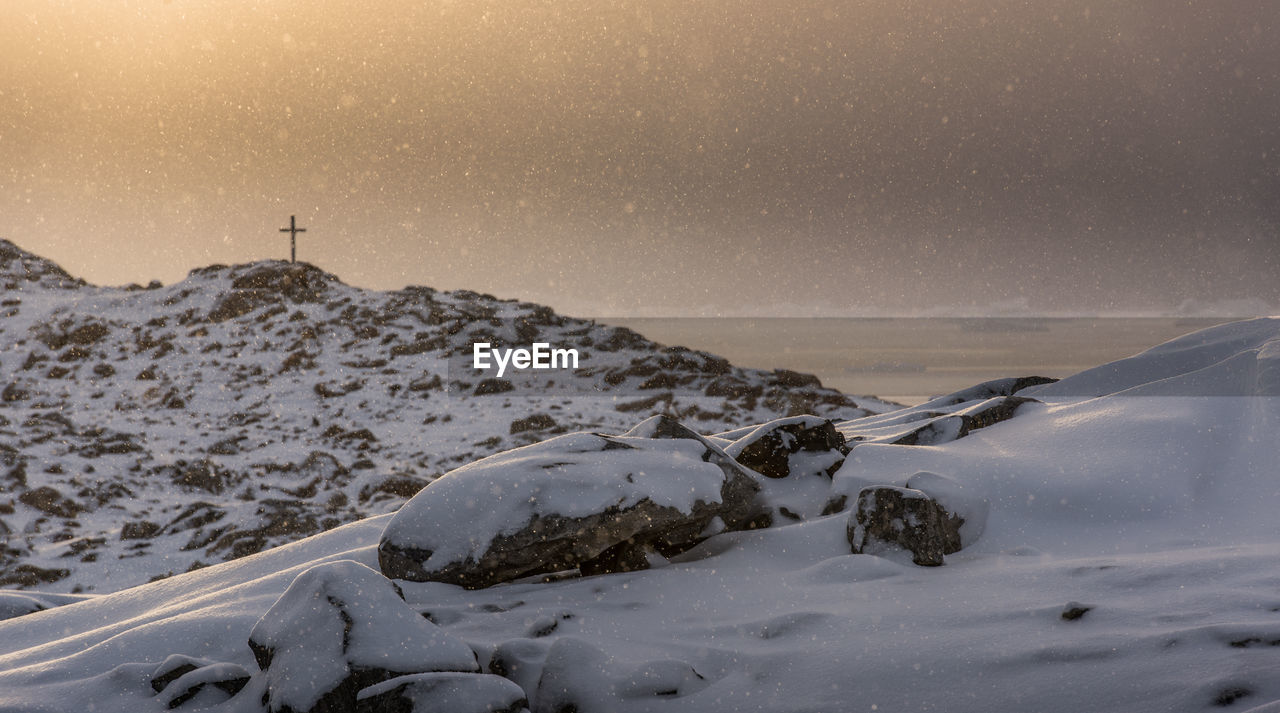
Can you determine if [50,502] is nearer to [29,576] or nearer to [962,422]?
[29,576]

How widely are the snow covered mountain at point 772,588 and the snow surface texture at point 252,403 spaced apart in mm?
5021

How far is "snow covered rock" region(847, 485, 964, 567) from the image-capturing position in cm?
405

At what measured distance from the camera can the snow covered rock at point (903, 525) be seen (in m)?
4.05

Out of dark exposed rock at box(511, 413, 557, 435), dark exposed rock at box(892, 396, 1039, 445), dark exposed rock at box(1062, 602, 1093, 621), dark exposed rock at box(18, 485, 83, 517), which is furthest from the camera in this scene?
dark exposed rock at box(511, 413, 557, 435)

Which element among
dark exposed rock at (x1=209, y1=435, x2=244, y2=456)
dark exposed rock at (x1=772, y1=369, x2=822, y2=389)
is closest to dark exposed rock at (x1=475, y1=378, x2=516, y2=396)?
dark exposed rock at (x1=209, y1=435, x2=244, y2=456)

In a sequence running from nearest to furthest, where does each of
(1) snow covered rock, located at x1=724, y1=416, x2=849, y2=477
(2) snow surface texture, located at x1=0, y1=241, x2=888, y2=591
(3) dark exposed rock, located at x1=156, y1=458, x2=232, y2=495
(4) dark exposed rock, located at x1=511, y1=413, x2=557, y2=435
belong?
(1) snow covered rock, located at x1=724, y1=416, x2=849, y2=477
(2) snow surface texture, located at x1=0, y1=241, x2=888, y2=591
(3) dark exposed rock, located at x1=156, y1=458, x2=232, y2=495
(4) dark exposed rock, located at x1=511, y1=413, x2=557, y2=435

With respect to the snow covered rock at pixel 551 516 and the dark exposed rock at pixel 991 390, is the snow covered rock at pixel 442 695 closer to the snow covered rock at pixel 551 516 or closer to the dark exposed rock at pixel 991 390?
the snow covered rock at pixel 551 516

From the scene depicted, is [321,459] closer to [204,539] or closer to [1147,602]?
[204,539]

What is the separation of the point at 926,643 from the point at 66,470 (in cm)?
1306

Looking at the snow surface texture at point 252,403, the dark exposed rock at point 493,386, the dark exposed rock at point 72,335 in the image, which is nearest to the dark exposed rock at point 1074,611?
the snow surface texture at point 252,403

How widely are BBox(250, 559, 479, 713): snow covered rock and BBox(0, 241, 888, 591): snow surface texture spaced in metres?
6.40

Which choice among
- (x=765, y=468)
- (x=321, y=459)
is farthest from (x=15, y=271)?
(x=765, y=468)

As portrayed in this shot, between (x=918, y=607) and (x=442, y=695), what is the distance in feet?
6.34

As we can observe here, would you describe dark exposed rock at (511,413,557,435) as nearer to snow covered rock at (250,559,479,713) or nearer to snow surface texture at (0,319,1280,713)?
snow surface texture at (0,319,1280,713)
